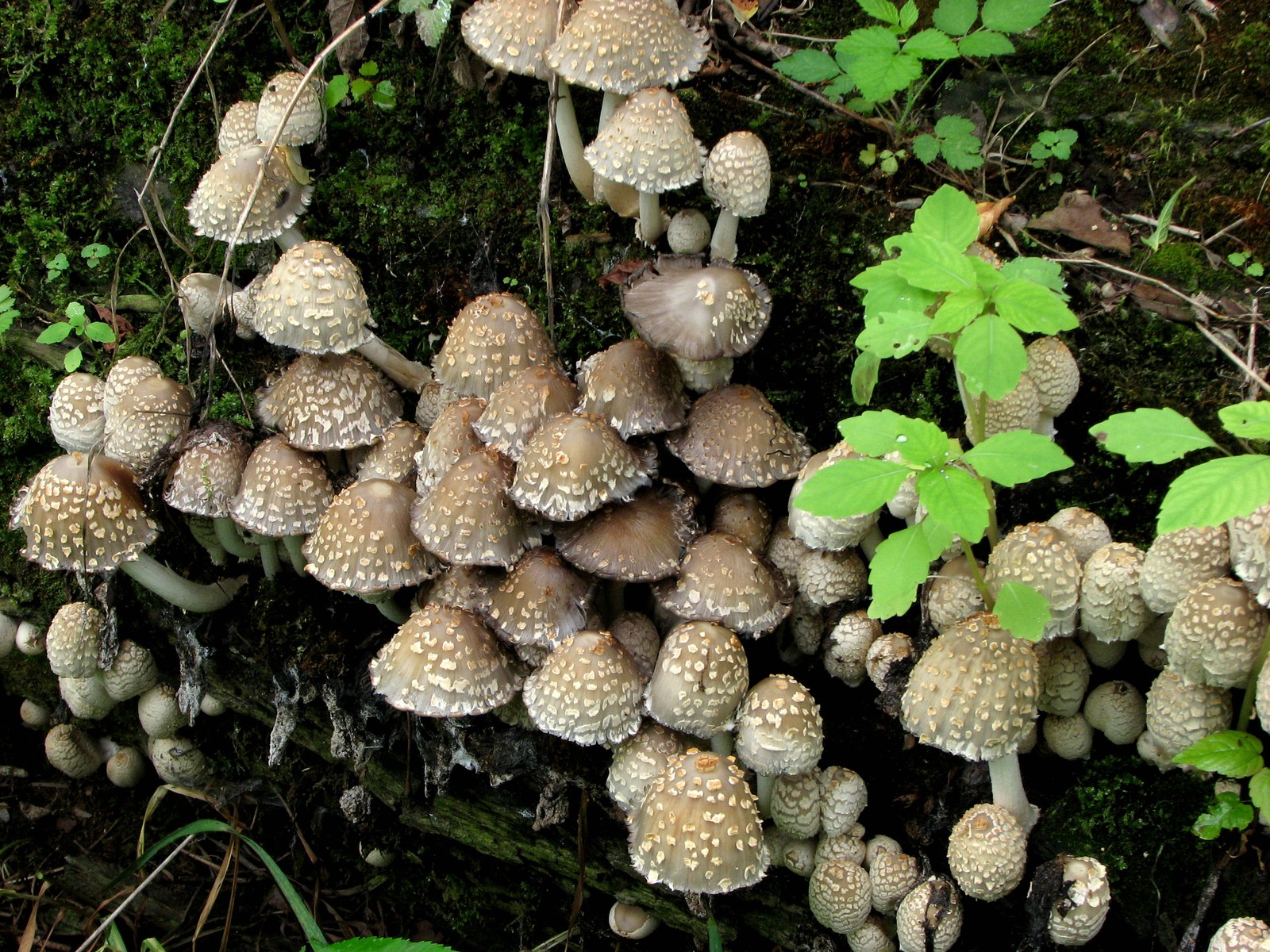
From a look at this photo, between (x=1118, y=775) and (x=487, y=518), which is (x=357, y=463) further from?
(x=1118, y=775)

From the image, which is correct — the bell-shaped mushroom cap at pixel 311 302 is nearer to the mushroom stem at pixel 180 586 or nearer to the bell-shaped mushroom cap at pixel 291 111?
the bell-shaped mushroom cap at pixel 291 111

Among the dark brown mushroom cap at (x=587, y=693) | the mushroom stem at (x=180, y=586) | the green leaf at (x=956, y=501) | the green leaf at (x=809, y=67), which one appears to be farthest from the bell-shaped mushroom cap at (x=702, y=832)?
the green leaf at (x=809, y=67)

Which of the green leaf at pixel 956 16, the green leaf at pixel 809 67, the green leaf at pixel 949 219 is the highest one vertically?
the green leaf at pixel 956 16

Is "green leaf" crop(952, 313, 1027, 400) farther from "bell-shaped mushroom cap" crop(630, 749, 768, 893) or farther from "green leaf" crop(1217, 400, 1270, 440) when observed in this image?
"bell-shaped mushroom cap" crop(630, 749, 768, 893)

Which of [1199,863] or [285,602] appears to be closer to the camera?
[1199,863]

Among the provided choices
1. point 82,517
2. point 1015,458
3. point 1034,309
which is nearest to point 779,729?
point 1015,458

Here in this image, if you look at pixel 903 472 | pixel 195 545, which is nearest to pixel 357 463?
pixel 195 545
